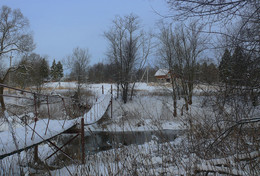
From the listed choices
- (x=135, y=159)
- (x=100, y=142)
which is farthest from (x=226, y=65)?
(x=100, y=142)

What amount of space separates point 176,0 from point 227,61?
120 centimetres

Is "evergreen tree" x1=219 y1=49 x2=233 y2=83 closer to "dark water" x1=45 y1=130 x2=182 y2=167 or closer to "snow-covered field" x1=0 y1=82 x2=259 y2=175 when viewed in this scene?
"snow-covered field" x1=0 y1=82 x2=259 y2=175

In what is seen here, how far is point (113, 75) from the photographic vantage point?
54.2 ft

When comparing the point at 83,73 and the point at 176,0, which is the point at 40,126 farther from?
the point at 83,73

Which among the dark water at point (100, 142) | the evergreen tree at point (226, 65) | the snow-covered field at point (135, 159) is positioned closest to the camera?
the snow-covered field at point (135, 159)

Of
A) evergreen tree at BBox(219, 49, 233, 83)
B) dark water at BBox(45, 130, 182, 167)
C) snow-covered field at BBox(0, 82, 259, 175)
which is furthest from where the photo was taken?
dark water at BBox(45, 130, 182, 167)

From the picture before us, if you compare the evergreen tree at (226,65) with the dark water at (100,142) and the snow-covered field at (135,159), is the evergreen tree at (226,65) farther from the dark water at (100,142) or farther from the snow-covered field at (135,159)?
the dark water at (100,142)

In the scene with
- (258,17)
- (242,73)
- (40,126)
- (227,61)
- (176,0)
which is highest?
(176,0)

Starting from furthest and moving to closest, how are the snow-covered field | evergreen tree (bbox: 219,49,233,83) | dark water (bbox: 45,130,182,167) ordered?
dark water (bbox: 45,130,182,167) < evergreen tree (bbox: 219,49,233,83) < the snow-covered field

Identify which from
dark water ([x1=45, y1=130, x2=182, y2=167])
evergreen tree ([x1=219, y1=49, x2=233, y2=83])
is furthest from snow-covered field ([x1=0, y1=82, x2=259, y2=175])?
evergreen tree ([x1=219, y1=49, x2=233, y2=83])

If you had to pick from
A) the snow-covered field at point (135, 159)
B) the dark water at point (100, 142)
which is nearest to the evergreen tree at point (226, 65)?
the snow-covered field at point (135, 159)

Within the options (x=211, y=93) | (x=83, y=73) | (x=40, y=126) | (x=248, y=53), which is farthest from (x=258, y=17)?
(x=83, y=73)

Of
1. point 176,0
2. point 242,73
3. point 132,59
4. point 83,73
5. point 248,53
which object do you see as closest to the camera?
point 176,0

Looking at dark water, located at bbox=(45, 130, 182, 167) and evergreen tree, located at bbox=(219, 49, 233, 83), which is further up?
evergreen tree, located at bbox=(219, 49, 233, 83)
